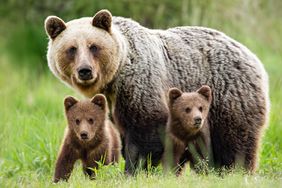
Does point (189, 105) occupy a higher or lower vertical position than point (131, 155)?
higher

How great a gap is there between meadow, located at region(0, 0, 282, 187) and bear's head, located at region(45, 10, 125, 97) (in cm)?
96

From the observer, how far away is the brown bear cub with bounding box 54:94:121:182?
331 inches

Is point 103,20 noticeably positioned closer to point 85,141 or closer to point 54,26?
point 54,26

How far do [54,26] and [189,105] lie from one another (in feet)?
5.51

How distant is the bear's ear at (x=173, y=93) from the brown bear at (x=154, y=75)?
0.40 feet

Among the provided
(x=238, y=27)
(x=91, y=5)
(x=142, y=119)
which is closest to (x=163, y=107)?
(x=142, y=119)

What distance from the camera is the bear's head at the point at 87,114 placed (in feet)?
27.5

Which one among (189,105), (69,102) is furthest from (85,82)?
(189,105)

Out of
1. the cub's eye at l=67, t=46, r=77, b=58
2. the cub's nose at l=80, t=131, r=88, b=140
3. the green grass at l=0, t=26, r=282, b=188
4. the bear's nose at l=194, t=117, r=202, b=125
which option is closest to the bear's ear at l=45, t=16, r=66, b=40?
the cub's eye at l=67, t=46, r=77, b=58

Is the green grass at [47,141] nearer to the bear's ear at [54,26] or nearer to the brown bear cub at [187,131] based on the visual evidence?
the brown bear cub at [187,131]

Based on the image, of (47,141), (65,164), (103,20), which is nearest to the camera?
(65,164)

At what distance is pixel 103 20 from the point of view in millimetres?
8789

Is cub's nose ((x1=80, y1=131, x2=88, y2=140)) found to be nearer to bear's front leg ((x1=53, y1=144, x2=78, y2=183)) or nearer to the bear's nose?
bear's front leg ((x1=53, y1=144, x2=78, y2=183))

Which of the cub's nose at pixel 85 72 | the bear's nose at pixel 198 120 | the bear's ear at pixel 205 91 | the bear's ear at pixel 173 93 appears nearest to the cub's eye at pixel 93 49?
the cub's nose at pixel 85 72
